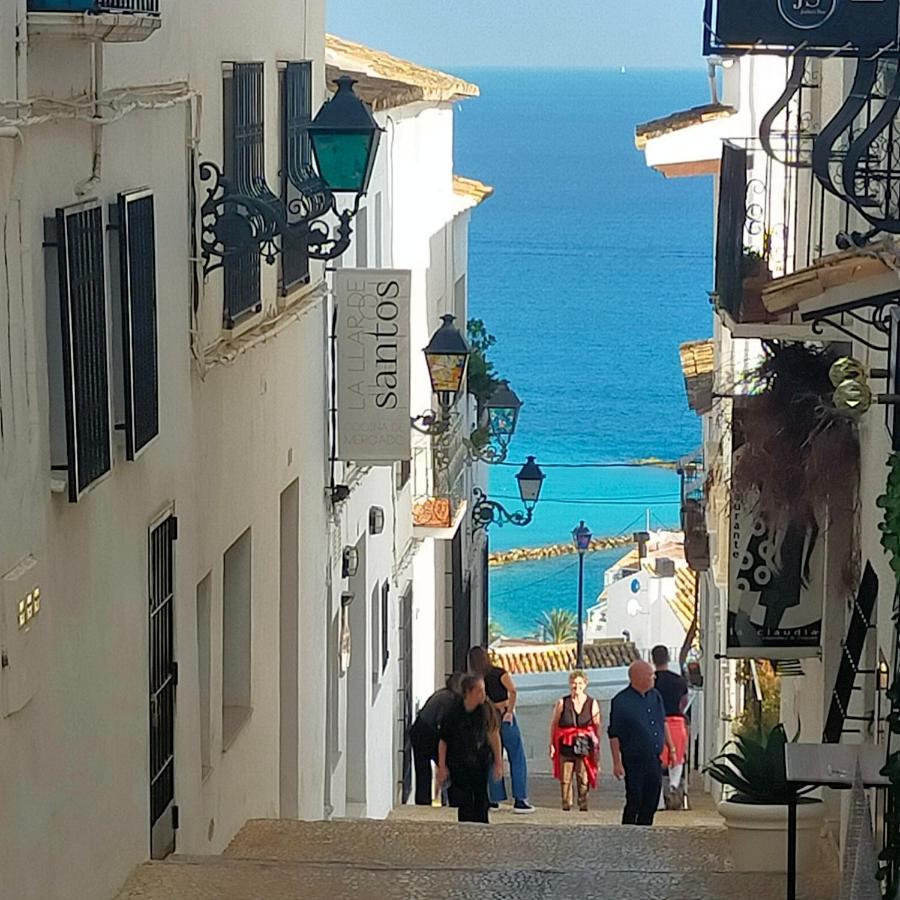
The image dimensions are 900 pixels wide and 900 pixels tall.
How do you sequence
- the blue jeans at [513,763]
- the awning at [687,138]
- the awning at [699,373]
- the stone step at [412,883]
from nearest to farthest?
the stone step at [412,883] → the blue jeans at [513,763] → the awning at [687,138] → the awning at [699,373]

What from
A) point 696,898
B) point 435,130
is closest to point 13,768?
point 696,898

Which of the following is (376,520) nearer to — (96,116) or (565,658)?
(96,116)

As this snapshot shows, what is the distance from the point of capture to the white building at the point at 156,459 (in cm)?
751

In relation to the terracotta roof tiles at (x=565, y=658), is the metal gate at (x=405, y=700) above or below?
above

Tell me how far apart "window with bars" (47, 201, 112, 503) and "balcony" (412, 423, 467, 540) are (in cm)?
1414

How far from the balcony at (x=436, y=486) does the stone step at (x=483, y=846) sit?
33.6 feet

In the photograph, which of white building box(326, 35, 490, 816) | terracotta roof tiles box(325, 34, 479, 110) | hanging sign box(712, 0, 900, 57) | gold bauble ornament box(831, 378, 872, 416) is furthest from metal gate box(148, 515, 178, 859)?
terracotta roof tiles box(325, 34, 479, 110)

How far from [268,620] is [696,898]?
5191 millimetres

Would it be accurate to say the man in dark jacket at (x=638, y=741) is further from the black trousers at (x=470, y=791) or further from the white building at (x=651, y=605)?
the white building at (x=651, y=605)

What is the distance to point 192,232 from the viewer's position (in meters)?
11.1

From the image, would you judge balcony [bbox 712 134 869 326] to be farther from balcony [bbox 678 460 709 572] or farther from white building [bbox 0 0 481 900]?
balcony [bbox 678 460 709 572]

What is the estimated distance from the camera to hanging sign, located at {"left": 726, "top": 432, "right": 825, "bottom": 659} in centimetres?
1198

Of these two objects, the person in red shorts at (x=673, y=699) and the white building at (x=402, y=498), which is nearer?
the person in red shorts at (x=673, y=699)

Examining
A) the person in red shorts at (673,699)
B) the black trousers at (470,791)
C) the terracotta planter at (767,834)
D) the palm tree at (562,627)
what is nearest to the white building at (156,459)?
the black trousers at (470,791)
